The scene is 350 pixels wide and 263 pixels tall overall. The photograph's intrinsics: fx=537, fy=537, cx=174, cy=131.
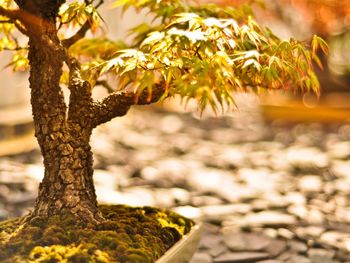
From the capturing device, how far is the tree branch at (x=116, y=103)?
2547 mm

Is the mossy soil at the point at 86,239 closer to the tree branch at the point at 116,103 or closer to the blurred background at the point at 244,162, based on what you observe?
the tree branch at the point at 116,103

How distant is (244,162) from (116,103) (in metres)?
4.14

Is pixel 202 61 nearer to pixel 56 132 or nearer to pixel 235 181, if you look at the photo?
pixel 56 132

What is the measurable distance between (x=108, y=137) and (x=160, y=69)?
6065mm

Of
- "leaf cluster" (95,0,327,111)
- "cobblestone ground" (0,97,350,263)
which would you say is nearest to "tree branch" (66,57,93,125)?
"leaf cluster" (95,0,327,111)

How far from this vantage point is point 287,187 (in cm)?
536

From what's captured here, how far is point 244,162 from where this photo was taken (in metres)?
6.53

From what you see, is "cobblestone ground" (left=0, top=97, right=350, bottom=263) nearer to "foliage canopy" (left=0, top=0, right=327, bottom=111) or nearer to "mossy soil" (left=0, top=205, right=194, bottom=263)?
"mossy soil" (left=0, top=205, right=194, bottom=263)

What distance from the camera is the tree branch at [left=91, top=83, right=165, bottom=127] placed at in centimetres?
255

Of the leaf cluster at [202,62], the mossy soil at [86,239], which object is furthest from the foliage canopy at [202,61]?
the mossy soil at [86,239]

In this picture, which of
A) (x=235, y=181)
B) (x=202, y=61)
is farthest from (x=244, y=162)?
(x=202, y=61)

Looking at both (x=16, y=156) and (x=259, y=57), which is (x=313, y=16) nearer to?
(x=16, y=156)


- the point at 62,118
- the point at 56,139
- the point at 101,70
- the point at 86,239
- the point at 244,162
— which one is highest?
the point at 101,70

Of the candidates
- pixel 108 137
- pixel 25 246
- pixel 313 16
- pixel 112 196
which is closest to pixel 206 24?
pixel 25 246
